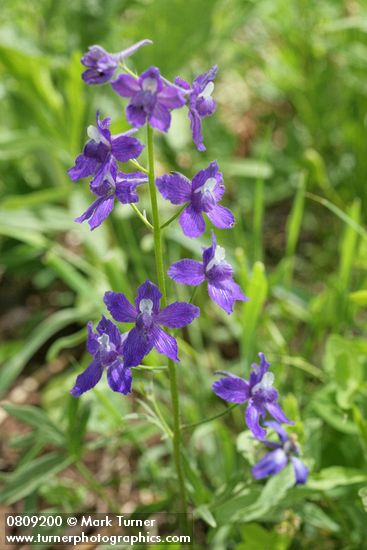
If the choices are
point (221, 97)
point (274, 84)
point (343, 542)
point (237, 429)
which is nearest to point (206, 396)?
point (237, 429)

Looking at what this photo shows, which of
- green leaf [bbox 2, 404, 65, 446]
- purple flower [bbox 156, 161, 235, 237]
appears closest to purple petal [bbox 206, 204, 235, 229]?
purple flower [bbox 156, 161, 235, 237]

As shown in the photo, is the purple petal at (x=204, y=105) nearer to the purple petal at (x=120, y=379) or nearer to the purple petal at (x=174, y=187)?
the purple petal at (x=174, y=187)

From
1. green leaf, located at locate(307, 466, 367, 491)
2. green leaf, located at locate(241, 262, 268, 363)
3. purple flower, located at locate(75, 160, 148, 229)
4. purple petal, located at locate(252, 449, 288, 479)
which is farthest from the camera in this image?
green leaf, located at locate(241, 262, 268, 363)

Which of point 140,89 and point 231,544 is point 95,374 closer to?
point 140,89

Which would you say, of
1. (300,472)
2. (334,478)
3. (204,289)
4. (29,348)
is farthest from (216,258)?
(204,289)

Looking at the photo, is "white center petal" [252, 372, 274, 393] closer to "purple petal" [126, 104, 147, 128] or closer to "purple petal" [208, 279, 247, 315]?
"purple petal" [208, 279, 247, 315]

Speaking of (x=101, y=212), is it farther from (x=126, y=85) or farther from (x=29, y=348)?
(x=29, y=348)

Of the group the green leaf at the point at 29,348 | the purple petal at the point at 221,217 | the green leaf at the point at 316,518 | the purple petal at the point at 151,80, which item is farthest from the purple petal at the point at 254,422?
the green leaf at the point at 29,348

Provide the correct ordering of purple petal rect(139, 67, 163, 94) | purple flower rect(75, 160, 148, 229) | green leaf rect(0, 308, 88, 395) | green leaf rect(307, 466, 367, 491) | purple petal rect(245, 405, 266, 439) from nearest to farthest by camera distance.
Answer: purple petal rect(139, 67, 163, 94), purple flower rect(75, 160, 148, 229), purple petal rect(245, 405, 266, 439), green leaf rect(307, 466, 367, 491), green leaf rect(0, 308, 88, 395)
